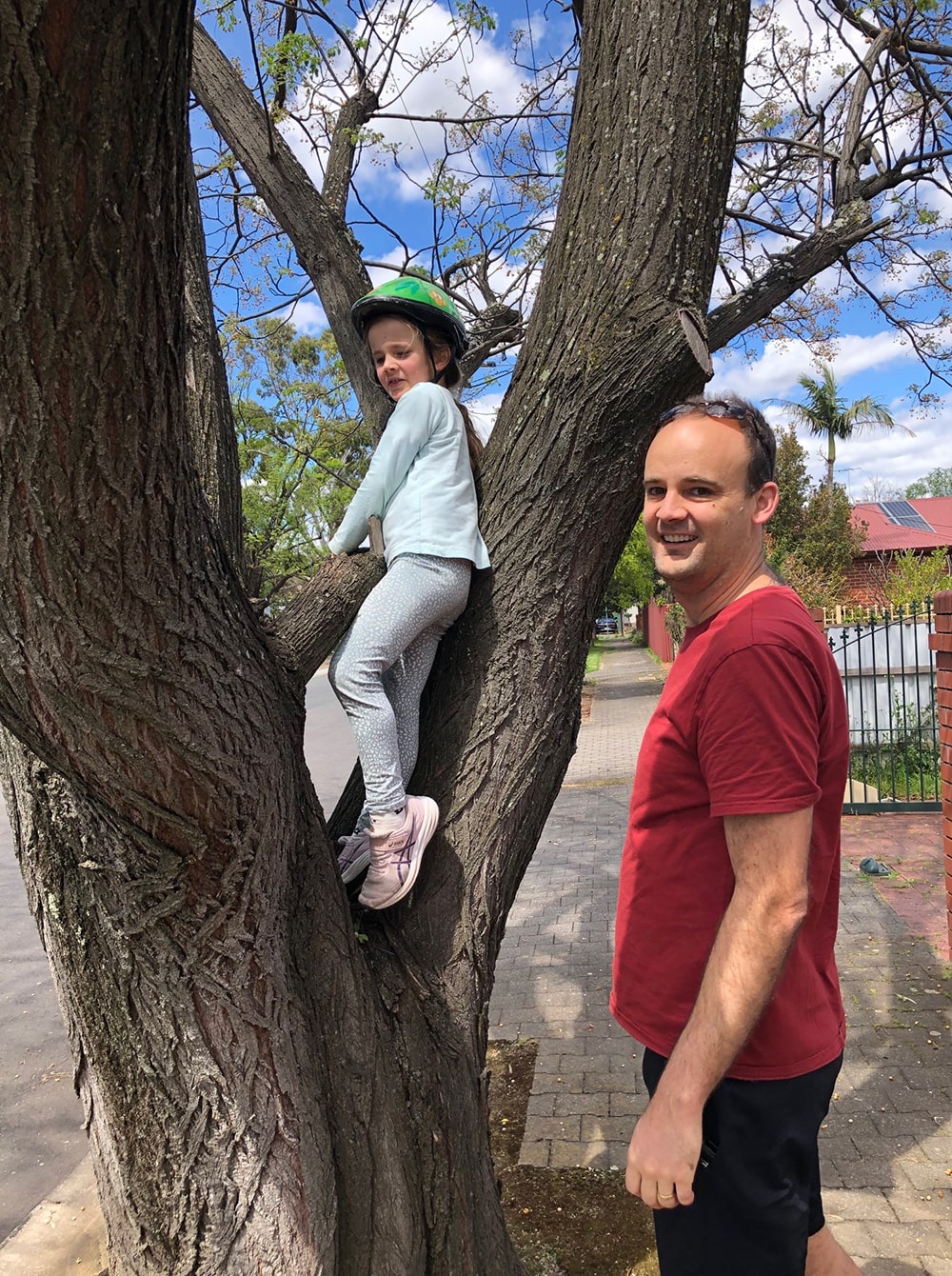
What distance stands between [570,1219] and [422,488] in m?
2.49

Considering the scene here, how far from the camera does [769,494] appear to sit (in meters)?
1.83

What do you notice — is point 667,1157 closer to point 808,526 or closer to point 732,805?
point 732,805

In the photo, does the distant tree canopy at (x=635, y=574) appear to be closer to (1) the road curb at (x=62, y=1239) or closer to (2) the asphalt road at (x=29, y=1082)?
(2) the asphalt road at (x=29, y=1082)

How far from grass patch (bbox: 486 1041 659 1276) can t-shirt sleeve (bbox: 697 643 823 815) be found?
168cm

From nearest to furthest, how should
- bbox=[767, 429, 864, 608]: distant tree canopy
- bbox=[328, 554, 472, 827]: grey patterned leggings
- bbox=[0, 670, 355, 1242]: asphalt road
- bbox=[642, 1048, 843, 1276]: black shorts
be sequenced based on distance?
bbox=[642, 1048, 843, 1276]: black shorts < bbox=[328, 554, 472, 827]: grey patterned leggings < bbox=[0, 670, 355, 1242]: asphalt road < bbox=[767, 429, 864, 608]: distant tree canopy

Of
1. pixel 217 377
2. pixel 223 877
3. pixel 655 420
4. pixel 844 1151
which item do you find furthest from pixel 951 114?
pixel 223 877

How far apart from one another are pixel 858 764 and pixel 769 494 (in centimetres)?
892

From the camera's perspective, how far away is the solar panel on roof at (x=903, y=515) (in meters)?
30.7

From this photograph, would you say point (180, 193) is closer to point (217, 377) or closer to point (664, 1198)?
point (217, 377)

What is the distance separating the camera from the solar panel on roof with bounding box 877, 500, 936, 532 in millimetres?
30723

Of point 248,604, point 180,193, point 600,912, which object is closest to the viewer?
point 180,193

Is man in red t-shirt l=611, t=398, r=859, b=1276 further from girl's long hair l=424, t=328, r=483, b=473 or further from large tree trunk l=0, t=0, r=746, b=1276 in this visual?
girl's long hair l=424, t=328, r=483, b=473

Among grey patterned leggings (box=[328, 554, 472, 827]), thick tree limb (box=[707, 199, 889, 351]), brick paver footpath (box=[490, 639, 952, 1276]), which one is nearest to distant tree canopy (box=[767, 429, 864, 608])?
brick paver footpath (box=[490, 639, 952, 1276])

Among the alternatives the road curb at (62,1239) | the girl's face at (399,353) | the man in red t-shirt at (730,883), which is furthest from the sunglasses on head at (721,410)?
the road curb at (62,1239)
